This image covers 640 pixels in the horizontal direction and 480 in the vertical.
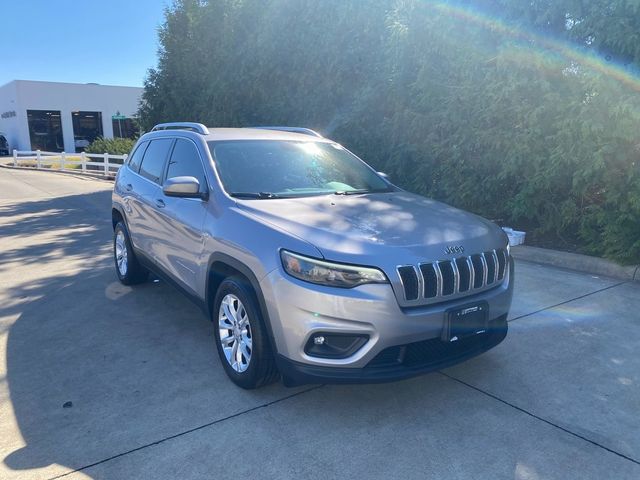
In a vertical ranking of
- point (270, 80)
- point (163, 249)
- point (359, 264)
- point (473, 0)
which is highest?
point (473, 0)

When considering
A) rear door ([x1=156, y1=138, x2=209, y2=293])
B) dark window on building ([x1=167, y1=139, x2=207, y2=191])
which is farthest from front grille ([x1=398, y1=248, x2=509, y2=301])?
dark window on building ([x1=167, y1=139, x2=207, y2=191])

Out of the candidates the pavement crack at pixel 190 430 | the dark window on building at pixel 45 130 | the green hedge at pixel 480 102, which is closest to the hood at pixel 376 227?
the pavement crack at pixel 190 430

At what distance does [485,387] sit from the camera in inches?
145

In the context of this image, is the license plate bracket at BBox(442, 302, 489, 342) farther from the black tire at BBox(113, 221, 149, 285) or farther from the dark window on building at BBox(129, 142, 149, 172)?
the dark window on building at BBox(129, 142, 149, 172)

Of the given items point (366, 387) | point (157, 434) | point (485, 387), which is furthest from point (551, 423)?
point (157, 434)

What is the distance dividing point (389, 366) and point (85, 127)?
51.3 metres

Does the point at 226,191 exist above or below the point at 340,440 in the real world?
above

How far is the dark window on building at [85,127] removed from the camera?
47.2 m

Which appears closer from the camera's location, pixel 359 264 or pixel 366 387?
pixel 359 264

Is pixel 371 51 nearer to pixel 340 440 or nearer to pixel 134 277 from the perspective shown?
pixel 134 277

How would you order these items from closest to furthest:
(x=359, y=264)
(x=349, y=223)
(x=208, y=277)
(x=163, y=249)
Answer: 1. (x=359, y=264)
2. (x=349, y=223)
3. (x=208, y=277)
4. (x=163, y=249)

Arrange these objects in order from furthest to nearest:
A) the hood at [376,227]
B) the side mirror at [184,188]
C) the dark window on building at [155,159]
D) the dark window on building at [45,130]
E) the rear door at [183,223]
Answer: the dark window on building at [45,130]
the dark window on building at [155,159]
the rear door at [183,223]
the side mirror at [184,188]
the hood at [376,227]

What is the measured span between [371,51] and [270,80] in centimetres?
351

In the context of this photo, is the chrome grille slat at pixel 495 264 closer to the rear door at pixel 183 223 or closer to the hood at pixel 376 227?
the hood at pixel 376 227
